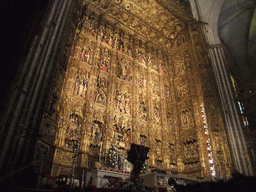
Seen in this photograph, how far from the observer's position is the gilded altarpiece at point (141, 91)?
973 cm

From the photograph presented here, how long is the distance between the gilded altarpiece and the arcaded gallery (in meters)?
0.07

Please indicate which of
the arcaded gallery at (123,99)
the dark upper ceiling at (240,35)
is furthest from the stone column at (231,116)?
the dark upper ceiling at (240,35)

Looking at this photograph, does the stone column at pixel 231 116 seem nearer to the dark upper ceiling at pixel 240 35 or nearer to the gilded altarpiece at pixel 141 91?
the gilded altarpiece at pixel 141 91

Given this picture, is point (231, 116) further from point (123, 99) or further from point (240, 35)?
point (240, 35)

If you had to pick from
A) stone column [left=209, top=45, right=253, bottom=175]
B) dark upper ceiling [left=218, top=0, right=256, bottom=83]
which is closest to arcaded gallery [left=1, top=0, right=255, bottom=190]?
stone column [left=209, top=45, right=253, bottom=175]

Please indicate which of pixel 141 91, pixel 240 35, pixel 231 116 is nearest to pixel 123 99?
pixel 141 91

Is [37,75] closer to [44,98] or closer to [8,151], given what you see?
[44,98]

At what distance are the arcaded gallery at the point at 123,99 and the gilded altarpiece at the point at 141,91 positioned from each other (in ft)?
0.22

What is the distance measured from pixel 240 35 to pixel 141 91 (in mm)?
14102

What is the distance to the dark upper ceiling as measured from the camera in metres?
17.4

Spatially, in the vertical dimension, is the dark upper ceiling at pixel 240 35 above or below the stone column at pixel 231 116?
above

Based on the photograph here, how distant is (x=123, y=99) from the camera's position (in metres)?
12.1

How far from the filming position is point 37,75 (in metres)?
5.77

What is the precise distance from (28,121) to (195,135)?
10.1 metres
